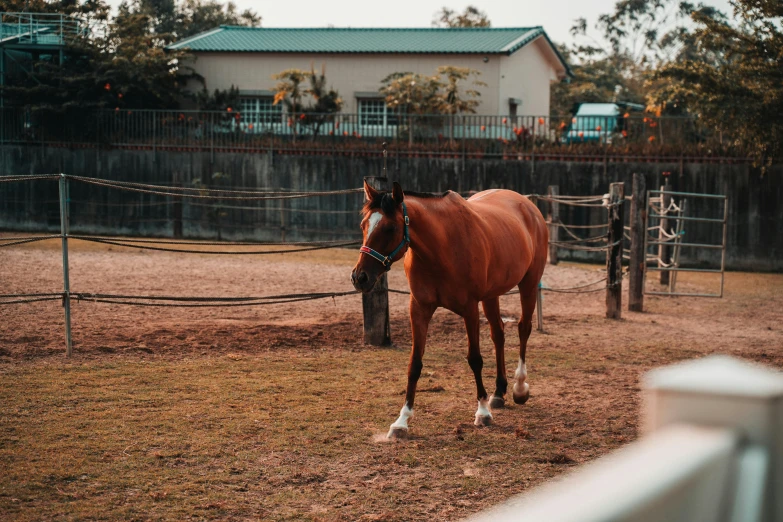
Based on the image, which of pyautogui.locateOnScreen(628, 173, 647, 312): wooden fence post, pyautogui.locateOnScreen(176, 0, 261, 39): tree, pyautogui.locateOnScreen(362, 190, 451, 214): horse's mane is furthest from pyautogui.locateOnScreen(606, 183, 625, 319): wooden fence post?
pyautogui.locateOnScreen(176, 0, 261, 39): tree

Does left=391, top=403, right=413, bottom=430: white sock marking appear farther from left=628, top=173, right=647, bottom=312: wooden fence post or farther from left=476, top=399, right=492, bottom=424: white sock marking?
left=628, top=173, right=647, bottom=312: wooden fence post

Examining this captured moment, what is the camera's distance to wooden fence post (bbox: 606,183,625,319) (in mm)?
11773

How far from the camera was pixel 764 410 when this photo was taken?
121cm

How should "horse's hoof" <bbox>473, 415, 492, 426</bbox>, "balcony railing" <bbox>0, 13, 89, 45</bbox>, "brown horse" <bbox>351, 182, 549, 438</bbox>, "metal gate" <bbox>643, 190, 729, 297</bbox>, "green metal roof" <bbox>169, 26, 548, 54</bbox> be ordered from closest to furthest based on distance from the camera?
Result: "brown horse" <bbox>351, 182, 549, 438</bbox> → "horse's hoof" <bbox>473, 415, 492, 426</bbox> → "metal gate" <bbox>643, 190, 729, 297</bbox> → "balcony railing" <bbox>0, 13, 89, 45</bbox> → "green metal roof" <bbox>169, 26, 548, 54</bbox>

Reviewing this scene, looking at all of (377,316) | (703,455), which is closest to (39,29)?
(377,316)

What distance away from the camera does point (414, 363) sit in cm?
608

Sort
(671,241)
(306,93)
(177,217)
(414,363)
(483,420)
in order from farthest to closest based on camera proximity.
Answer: (306,93), (177,217), (671,241), (483,420), (414,363)

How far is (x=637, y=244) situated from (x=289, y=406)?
7.48 metres

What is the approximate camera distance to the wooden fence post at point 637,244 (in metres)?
12.2

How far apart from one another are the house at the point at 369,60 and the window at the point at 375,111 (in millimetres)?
34

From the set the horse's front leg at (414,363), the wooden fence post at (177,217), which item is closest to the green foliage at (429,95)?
the wooden fence post at (177,217)

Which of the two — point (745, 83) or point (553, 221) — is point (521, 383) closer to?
point (553, 221)

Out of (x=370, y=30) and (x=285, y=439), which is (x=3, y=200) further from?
(x=285, y=439)

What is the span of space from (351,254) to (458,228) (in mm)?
14169
